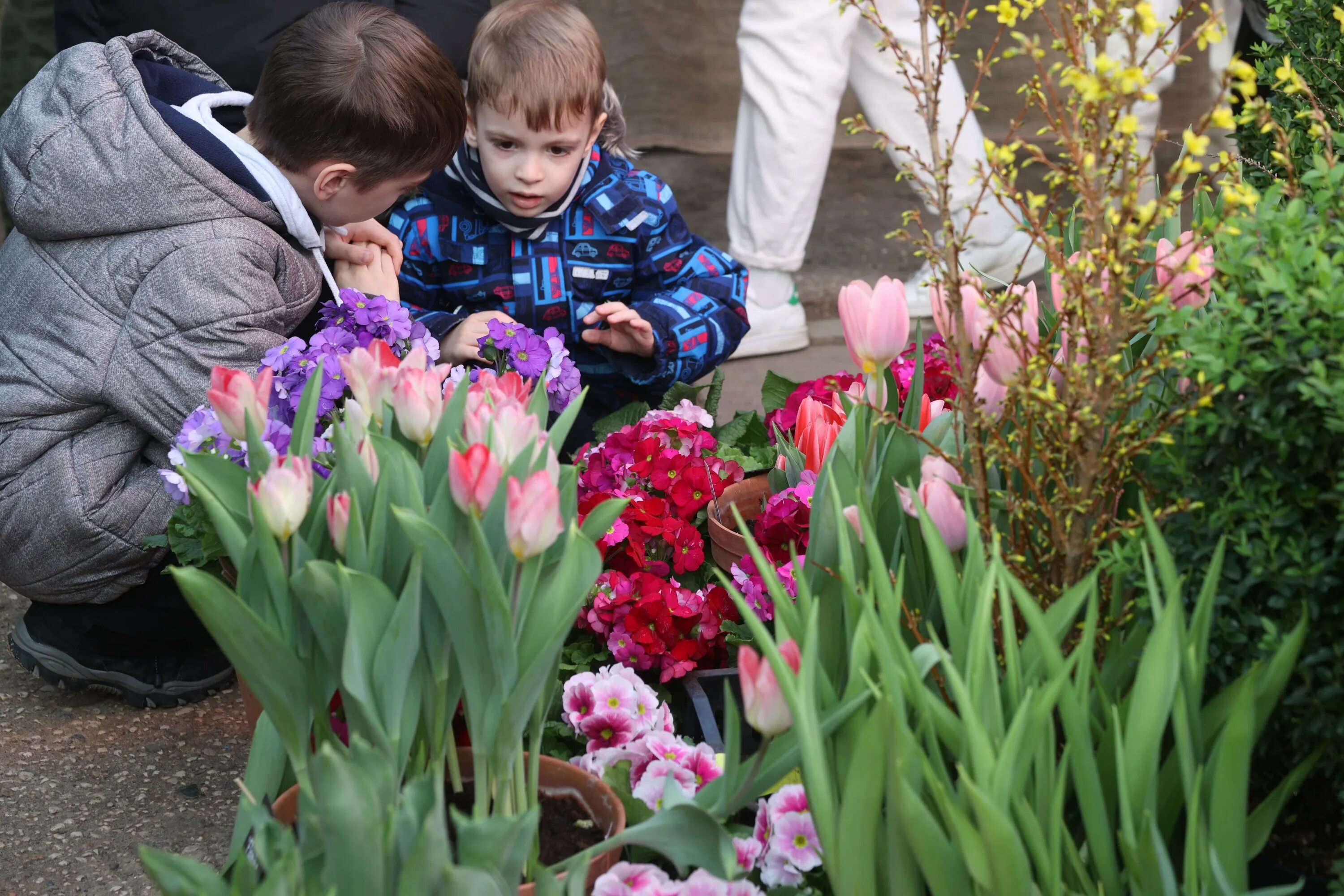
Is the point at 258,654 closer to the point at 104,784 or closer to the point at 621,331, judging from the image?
the point at 104,784

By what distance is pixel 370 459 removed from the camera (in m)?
1.25

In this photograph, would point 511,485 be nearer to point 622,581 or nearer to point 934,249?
point 934,249

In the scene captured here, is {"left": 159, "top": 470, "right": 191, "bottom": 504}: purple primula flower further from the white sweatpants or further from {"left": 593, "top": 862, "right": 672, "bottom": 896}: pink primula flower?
the white sweatpants

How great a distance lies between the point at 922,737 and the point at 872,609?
138mm

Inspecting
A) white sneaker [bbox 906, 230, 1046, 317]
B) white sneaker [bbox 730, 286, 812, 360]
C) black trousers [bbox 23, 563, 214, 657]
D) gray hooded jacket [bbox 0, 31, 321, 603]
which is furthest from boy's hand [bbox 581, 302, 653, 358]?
white sneaker [bbox 906, 230, 1046, 317]

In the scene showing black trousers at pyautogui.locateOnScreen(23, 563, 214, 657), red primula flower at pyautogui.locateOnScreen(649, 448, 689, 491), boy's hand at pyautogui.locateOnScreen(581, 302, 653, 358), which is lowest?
black trousers at pyautogui.locateOnScreen(23, 563, 214, 657)

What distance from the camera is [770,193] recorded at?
3953mm

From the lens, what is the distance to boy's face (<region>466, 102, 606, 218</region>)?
251 centimetres

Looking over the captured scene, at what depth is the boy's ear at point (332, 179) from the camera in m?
2.14

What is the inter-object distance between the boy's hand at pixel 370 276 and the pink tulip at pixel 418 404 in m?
1.16

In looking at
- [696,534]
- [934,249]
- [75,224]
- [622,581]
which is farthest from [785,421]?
[75,224]

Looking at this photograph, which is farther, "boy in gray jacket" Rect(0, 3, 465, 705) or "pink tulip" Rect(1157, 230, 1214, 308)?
"boy in gray jacket" Rect(0, 3, 465, 705)

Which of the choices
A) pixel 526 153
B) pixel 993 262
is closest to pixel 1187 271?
pixel 526 153

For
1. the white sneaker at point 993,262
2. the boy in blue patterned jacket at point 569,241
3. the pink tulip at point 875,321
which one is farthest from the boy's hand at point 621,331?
the white sneaker at point 993,262
